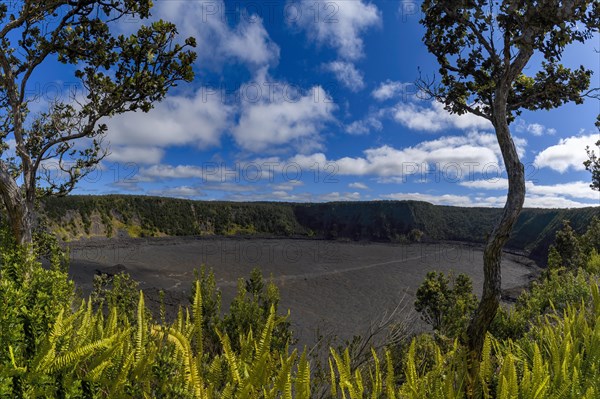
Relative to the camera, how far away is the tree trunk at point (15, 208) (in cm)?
688

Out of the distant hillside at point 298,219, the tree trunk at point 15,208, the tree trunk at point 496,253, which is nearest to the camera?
the tree trunk at point 496,253

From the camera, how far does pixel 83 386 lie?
202 centimetres

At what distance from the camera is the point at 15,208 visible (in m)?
7.11

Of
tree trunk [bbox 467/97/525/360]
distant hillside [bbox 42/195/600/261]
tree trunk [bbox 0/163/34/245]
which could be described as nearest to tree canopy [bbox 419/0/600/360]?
tree trunk [bbox 467/97/525/360]

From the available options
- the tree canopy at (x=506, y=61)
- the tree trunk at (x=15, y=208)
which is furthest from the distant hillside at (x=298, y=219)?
the tree canopy at (x=506, y=61)

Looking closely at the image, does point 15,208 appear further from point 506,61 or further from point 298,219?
point 298,219

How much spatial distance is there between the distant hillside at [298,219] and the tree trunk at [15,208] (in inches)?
1839

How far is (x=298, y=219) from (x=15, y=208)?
86.1 metres

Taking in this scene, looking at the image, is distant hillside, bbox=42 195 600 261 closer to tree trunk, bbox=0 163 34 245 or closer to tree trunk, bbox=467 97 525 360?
tree trunk, bbox=0 163 34 245

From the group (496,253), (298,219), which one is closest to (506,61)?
(496,253)

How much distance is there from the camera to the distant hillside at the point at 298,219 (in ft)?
177

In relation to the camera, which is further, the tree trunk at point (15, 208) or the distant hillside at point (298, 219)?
the distant hillside at point (298, 219)

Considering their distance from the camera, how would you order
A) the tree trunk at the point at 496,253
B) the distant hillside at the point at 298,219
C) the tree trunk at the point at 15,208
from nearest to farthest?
the tree trunk at the point at 496,253
the tree trunk at the point at 15,208
the distant hillside at the point at 298,219

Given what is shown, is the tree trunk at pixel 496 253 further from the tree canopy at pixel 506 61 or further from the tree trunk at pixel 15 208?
the tree trunk at pixel 15 208
